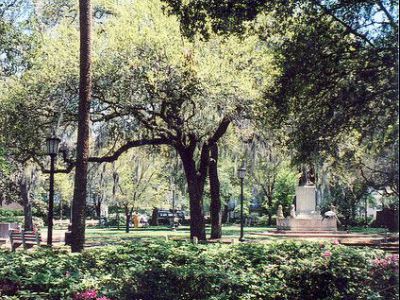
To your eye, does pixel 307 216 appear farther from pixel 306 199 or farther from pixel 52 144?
pixel 52 144

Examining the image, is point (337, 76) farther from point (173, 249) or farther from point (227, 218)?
point (227, 218)

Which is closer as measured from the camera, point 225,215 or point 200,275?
point 200,275

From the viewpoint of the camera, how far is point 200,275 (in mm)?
6523

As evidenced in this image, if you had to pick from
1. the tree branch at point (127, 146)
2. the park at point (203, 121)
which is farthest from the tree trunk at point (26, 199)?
the tree branch at point (127, 146)

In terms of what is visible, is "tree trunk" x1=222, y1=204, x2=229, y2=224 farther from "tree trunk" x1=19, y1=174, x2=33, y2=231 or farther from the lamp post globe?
the lamp post globe

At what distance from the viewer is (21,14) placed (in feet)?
84.0

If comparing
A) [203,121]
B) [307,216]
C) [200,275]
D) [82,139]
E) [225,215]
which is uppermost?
[203,121]

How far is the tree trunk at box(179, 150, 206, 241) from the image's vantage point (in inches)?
765

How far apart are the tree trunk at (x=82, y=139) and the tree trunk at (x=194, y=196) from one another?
7156 millimetres

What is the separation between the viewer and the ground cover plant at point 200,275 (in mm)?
6363

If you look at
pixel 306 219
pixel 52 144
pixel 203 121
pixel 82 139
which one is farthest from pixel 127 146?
pixel 306 219

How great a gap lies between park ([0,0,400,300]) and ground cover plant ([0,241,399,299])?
22 millimetres

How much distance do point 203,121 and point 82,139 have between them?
577 cm

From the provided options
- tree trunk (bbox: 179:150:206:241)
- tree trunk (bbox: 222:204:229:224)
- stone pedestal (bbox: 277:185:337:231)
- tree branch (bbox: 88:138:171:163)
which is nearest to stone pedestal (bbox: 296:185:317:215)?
stone pedestal (bbox: 277:185:337:231)
